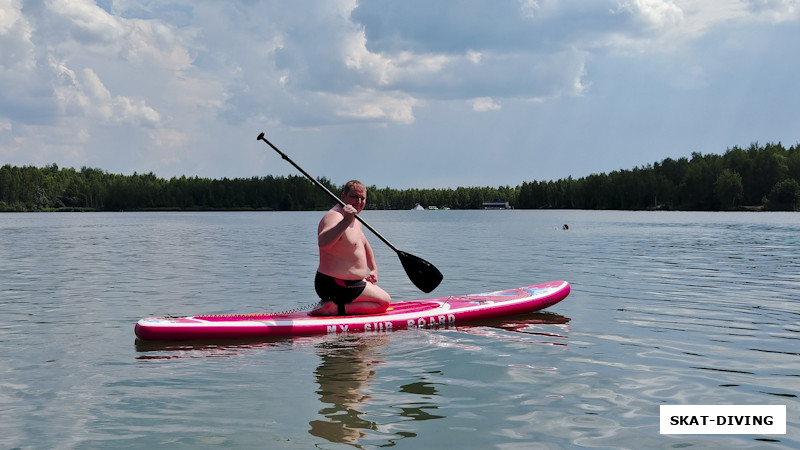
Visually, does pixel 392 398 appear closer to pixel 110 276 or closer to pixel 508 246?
pixel 110 276

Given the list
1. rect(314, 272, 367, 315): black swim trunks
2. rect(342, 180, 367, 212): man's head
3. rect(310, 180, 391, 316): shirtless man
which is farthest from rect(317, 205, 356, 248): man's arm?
rect(314, 272, 367, 315): black swim trunks

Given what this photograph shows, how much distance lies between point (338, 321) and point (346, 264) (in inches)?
34.6

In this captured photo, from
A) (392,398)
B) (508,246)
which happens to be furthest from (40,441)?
(508,246)

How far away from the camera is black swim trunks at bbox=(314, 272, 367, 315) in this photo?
10.2m

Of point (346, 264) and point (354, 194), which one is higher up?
point (354, 194)

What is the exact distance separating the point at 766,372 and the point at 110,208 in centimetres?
20033

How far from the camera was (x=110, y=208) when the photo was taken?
190 meters

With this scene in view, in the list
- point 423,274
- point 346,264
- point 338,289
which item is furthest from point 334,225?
point 423,274

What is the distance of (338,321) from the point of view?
400 inches

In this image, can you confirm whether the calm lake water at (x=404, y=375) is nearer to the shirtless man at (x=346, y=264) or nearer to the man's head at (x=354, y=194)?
the shirtless man at (x=346, y=264)

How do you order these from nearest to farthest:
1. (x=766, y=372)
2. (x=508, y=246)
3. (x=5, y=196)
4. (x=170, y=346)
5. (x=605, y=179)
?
1. (x=766, y=372)
2. (x=170, y=346)
3. (x=508, y=246)
4. (x=5, y=196)
5. (x=605, y=179)

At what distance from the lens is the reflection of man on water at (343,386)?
236 inches

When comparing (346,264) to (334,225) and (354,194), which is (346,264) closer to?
(334,225)

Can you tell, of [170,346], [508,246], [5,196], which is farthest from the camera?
[5,196]
